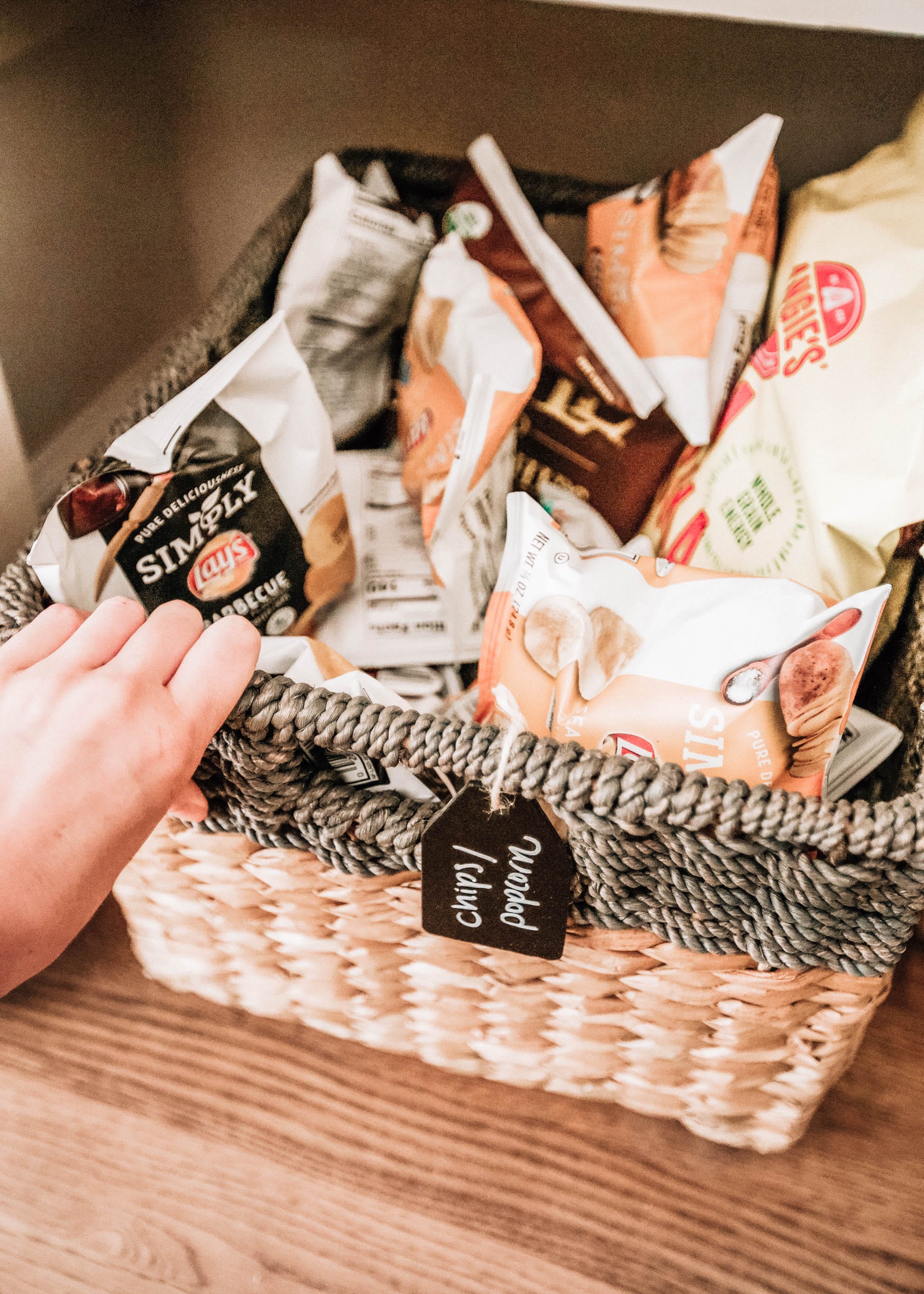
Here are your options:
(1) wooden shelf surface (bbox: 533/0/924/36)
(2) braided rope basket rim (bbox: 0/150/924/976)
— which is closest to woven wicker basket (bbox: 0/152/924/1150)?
(2) braided rope basket rim (bbox: 0/150/924/976)

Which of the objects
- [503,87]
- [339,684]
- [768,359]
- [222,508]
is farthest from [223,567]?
[503,87]

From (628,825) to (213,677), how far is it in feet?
0.63

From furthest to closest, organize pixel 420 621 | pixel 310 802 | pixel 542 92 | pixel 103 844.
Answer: pixel 542 92 → pixel 420 621 → pixel 310 802 → pixel 103 844

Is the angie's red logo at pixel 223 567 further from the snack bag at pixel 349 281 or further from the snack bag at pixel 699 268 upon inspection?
the snack bag at pixel 699 268

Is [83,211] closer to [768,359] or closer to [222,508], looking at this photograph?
[222,508]

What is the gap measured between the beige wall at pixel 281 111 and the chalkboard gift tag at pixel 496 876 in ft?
1.96

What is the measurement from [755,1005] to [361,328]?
622mm

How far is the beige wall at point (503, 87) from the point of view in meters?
0.72

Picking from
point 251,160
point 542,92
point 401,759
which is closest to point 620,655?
point 401,759

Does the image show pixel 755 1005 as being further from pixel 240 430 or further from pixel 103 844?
pixel 240 430

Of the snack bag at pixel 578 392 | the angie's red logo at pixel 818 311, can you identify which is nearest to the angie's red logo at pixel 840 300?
the angie's red logo at pixel 818 311

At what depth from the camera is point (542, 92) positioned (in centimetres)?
80

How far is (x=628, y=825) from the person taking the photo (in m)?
0.35

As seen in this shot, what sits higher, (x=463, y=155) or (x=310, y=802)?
(x=463, y=155)
